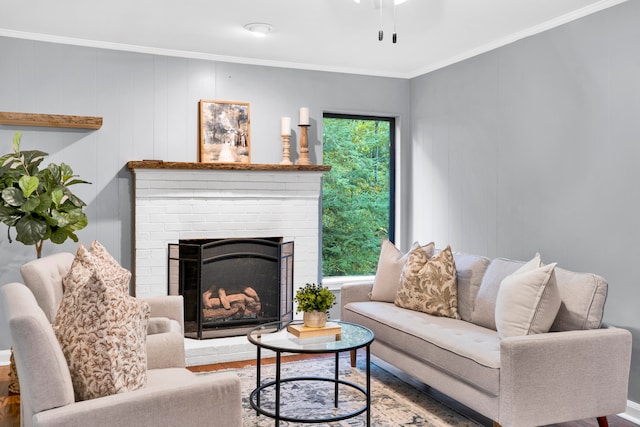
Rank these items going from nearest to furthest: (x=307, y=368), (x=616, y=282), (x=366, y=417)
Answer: (x=366, y=417)
(x=616, y=282)
(x=307, y=368)

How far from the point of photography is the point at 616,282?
3.46m

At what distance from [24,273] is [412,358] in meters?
2.19

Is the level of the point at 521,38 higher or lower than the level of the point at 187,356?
higher

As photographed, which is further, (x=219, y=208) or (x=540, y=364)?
(x=219, y=208)

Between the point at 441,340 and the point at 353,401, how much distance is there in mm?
706

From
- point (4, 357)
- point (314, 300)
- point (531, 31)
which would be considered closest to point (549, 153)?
point (531, 31)

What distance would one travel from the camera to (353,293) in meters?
4.39

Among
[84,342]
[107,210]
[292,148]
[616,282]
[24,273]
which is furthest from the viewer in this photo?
[292,148]

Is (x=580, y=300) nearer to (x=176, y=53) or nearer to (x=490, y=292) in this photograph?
(x=490, y=292)

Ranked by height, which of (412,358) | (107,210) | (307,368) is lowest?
(307,368)

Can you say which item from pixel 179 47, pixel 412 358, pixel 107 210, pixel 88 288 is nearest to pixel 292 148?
pixel 179 47

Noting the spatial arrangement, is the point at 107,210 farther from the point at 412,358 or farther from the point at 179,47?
the point at 412,358

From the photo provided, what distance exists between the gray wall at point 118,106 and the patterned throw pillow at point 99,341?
2.71 metres

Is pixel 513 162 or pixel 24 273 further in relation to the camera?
pixel 513 162
